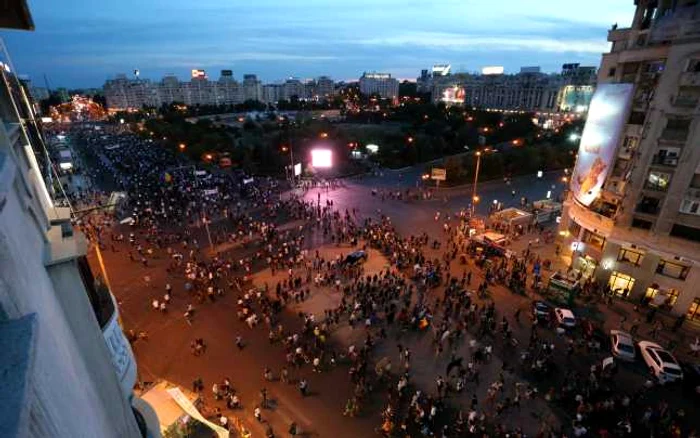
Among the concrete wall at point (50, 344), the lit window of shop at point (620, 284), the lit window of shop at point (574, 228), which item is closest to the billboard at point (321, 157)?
the lit window of shop at point (574, 228)

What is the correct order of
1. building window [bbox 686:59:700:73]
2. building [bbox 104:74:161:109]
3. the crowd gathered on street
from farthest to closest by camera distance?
1. building [bbox 104:74:161:109]
2. building window [bbox 686:59:700:73]
3. the crowd gathered on street

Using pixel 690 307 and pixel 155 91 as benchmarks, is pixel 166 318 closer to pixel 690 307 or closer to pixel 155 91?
pixel 690 307

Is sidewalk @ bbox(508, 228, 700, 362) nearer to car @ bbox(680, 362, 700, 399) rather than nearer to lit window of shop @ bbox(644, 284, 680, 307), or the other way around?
lit window of shop @ bbox(644, 284, 680, 307)

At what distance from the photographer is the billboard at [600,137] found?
82.6 ft

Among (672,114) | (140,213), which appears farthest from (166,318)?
(672,114)

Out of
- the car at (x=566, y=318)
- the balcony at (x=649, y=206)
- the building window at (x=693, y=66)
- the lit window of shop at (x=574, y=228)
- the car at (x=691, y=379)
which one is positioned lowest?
the car at (x=691, y=379)

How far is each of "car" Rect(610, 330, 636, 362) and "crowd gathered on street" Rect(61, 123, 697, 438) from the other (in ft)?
3.88

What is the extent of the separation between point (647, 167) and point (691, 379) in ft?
41.5

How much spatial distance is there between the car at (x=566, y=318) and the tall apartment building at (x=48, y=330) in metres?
21.3

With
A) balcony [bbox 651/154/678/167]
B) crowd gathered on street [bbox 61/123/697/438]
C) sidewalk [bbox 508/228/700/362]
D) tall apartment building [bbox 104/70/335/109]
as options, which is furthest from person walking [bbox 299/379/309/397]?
tall apartment building [bbox 104/70/335/109]

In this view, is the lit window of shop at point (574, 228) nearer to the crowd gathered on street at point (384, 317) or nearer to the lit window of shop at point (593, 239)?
the lit window of shop at point (593, 239)

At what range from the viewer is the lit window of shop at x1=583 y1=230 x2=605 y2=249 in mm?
25875

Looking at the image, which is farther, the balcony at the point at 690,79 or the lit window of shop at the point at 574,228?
the lit window of shop at the point at 574,228

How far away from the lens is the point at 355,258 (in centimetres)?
2817
